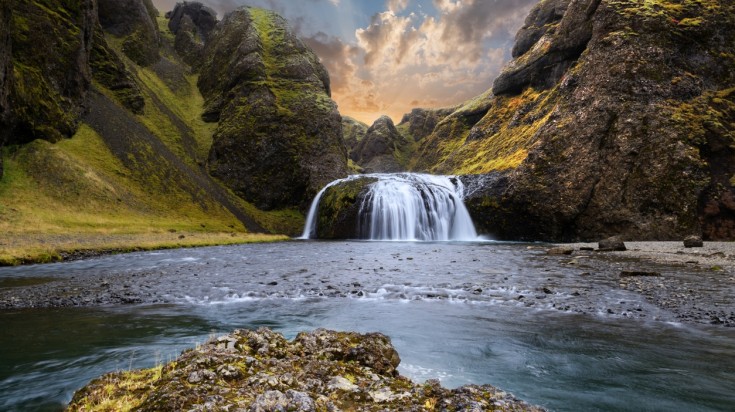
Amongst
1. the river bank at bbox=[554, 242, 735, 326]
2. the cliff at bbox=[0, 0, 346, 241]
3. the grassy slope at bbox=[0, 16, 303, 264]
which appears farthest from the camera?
the cliff at bbox=[0, 0, 346, 241]

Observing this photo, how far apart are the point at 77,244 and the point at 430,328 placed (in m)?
36.5

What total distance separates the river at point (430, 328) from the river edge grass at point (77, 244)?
5687mm

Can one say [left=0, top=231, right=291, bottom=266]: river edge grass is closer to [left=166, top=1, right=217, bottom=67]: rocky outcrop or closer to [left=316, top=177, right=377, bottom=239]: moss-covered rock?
[left=316, top=177, right=377, bottom=239]: moss-covered rock

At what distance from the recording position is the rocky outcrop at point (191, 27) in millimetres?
146675

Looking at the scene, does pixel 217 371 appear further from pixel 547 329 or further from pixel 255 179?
pixel 255 179

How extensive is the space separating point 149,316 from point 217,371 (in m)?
10.1

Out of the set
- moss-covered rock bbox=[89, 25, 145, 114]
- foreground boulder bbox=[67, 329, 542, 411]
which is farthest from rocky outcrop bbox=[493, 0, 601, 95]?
moss-covered rock bbox=[89, 25, 145, 114]

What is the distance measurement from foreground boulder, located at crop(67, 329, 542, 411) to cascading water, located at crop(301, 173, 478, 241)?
5343 cm

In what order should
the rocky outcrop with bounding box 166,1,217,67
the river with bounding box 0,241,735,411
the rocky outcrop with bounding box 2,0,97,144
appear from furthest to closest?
1. the rocky outcrop with bounding box 166,1,217,67
2. the rocky outcrop with bounding box 2,0,97,144
3. the river with bounding box 0,241,735,411

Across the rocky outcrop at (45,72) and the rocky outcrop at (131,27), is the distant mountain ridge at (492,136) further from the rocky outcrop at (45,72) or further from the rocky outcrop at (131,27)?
the rocky outcrop at (131,27)

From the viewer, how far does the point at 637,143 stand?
47.0m

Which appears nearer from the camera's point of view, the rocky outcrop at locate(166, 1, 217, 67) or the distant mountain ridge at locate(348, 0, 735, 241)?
the distant mountain ridge at locate(348, 0, 735, 241)

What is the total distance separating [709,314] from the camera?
1195 centimetres

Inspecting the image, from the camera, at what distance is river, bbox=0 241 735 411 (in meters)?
7.20
